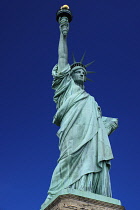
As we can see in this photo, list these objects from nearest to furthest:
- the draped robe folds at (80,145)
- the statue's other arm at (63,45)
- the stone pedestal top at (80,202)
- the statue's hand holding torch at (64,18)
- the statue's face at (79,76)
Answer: the stone pedestal top at (80,202) < the draped robe folds at (80,145) < the statue's face at (79,76) < the statue's other arm at (63,45) < the statue's hand holding torch at (64,18)

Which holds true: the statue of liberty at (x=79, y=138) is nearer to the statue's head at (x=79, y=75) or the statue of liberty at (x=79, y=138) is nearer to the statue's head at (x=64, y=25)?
the statue's head at (x=79, y=75)

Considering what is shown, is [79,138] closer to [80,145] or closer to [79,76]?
[80,145]

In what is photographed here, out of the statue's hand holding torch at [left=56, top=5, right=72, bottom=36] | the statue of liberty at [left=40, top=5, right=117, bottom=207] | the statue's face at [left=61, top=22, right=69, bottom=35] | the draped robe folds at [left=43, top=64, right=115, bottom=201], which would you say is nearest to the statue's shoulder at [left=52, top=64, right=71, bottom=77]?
the statue of liberty at [left=40, top=5, right=117, bottom=207]

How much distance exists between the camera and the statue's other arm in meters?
14.2

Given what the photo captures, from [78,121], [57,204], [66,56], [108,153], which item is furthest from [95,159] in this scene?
[66,56]

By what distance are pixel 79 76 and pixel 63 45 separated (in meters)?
1.75

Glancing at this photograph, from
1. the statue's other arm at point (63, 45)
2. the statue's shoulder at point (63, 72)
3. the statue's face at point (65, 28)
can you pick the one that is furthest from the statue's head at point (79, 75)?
the statue's face at point (65, 28)

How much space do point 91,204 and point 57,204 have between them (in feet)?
2.97

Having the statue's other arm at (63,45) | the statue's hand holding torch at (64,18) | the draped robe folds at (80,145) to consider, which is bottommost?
the draped robe folds at (80,145)

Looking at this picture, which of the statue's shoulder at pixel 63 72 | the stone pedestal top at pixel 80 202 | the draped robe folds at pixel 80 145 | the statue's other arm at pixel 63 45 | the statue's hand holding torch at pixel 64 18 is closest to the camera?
the stone pedestal top at pixel 80 202

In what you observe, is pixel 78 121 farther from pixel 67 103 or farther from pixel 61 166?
pixel 61 166

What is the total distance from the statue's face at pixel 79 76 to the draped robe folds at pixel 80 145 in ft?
1.87

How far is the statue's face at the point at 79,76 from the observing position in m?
13.7

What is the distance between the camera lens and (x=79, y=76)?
13750mm
